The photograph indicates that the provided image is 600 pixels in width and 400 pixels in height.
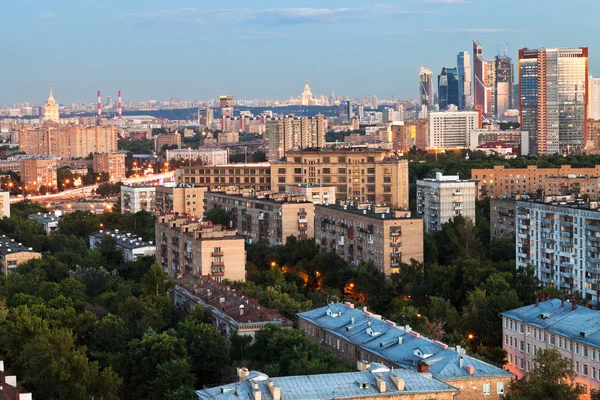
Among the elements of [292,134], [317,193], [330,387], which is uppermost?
[292,134]

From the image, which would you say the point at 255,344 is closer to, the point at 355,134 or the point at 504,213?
the point at 504,213

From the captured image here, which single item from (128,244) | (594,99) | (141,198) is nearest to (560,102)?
(594,99)

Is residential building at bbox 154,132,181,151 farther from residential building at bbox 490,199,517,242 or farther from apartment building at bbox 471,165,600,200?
residential building at bbox 490,199,517,242

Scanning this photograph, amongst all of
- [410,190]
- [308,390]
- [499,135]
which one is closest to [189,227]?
[308,390]

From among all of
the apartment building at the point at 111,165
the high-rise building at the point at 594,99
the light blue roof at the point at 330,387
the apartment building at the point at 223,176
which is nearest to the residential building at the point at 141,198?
the apartment building at the point at 223,176

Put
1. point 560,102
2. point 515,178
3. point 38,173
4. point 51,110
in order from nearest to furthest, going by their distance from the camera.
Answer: point 515,178 < point 38,173 < point 560,102 < point 51,110

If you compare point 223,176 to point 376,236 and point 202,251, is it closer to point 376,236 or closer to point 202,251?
point 376,236
